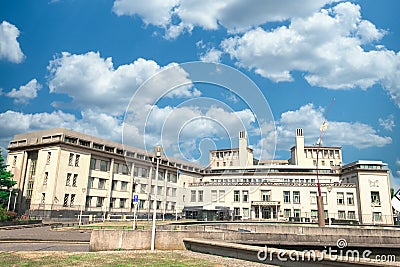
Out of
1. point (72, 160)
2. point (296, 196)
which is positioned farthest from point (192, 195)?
point (72, 160)

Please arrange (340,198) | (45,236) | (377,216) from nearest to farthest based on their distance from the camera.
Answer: (45,236) < (377,216) < (340,198)

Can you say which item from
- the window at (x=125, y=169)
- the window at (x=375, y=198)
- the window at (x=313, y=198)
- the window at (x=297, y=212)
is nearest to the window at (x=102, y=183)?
the window at (x=125, y=169)

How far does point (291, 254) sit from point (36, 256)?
1011cm

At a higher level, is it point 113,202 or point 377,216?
point 113,202

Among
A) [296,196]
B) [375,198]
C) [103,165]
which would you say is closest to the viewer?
[103,165]

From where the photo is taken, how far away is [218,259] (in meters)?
13.1

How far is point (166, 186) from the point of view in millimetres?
71875

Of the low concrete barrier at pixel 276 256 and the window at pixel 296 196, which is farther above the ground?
the window at pixel 296 196

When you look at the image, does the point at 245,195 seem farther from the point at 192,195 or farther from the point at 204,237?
the point at 204,237

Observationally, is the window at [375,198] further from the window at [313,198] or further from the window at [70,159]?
the window at [70,159]

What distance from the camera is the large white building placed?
53.8 m

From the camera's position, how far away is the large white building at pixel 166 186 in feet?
176

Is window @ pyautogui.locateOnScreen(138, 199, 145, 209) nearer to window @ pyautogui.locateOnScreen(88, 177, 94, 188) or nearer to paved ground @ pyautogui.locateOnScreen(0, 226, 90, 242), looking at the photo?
window @ pyautogui.locateOnScreen(88, 177, 94, 188)

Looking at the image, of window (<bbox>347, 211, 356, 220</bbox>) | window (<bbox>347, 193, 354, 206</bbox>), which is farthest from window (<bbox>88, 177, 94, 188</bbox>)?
window (<bbox>347, 193, 354, 206</bbox>)
